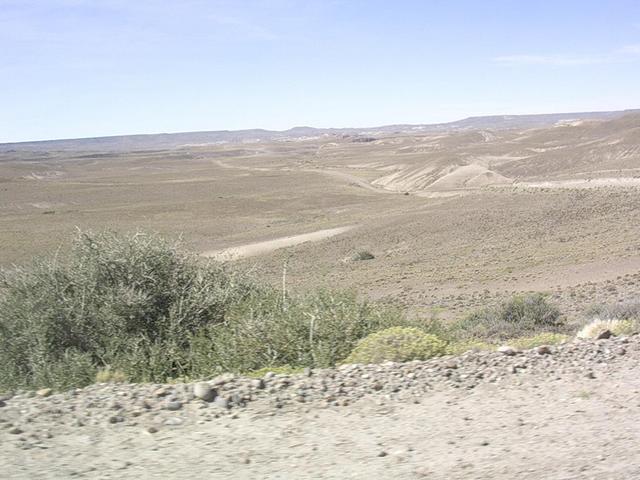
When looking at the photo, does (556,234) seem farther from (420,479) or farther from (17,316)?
(420,479)

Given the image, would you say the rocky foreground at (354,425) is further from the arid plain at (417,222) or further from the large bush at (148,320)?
the arid plain at (417,222)

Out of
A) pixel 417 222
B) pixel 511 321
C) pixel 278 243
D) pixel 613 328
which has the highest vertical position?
pixel 613 328

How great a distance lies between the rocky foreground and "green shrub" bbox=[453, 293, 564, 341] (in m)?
6.85

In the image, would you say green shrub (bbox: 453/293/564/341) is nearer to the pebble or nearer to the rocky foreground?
the pebble

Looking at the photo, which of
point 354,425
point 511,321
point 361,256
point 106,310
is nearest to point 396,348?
point 354,425

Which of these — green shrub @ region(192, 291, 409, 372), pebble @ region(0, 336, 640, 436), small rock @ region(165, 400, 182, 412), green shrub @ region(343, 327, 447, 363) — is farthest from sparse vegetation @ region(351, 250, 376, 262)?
small rock @ region(165, 400, 182, 412)

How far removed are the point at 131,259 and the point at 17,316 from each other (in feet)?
5.57

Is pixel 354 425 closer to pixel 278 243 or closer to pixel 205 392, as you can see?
pixel 205 392

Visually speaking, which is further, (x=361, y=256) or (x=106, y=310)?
(x=361, y=256)

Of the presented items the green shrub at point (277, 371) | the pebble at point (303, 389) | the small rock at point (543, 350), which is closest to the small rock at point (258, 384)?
the pebble at point (303, 389)

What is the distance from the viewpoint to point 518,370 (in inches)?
274

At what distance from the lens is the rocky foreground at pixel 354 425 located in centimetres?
475

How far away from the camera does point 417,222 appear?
42500mm

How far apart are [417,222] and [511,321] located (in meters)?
27.4
